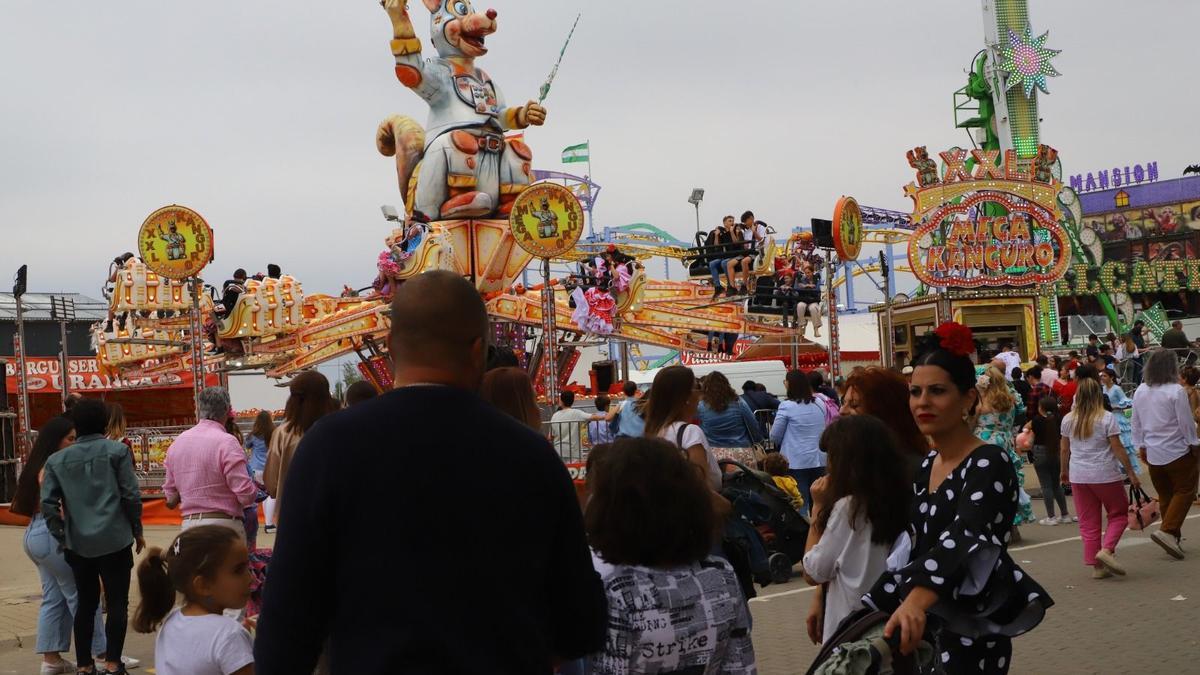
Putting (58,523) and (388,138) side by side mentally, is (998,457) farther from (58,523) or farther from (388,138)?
(388,138)

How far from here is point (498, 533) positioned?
2715 mm

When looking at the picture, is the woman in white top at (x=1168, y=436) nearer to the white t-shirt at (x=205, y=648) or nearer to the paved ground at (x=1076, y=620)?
the paved ground at (x=1076, y=620)

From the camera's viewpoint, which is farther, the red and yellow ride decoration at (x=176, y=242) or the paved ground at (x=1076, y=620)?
the red and yellow ride decoration at (x=176, y=242)

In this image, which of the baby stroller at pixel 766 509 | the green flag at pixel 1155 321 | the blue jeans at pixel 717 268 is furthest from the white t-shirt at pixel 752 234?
the green flag at pixel 1155 321

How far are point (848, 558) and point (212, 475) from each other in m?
4.08

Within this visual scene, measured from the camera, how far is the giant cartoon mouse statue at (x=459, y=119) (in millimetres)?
26078

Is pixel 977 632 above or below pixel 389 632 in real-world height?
below

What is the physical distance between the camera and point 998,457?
→ 418 cm

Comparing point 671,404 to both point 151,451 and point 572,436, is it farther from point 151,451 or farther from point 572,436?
point 151,451

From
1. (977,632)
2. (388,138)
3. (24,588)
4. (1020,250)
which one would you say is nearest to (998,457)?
(977,632)

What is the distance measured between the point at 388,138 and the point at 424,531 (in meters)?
26.4

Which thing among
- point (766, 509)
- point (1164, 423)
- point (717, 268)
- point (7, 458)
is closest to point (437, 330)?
point (766, 509)

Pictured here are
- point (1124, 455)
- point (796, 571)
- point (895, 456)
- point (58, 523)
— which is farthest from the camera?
point (796, 571)

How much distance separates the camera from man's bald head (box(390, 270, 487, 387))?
111 inches
